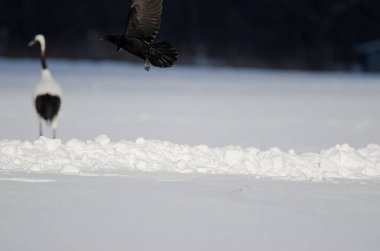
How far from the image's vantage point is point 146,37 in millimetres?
8508

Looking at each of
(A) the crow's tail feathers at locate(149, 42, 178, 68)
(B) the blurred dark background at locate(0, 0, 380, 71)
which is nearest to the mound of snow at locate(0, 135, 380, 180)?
(A) the crow's tail feathers at locate(149, 42, 178, 68)

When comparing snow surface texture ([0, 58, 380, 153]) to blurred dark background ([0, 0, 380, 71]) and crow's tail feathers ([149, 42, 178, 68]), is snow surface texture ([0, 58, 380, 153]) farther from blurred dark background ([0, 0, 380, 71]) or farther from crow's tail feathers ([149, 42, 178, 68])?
blurred dark background ([0, 0, 380, 71])

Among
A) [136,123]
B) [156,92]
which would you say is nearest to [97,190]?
[136,123]

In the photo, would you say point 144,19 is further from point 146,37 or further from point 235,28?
point 235,28

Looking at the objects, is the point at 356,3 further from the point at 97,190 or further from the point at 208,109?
the point at 97,190

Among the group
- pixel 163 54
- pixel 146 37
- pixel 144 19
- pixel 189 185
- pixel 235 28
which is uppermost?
pixel 235 28

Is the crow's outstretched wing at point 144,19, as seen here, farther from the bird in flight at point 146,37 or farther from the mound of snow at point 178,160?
the mound of snow at point 178,160

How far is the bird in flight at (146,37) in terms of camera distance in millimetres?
8453

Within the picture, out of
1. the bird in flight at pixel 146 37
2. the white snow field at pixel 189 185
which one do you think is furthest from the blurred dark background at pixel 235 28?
the bird in flight at pixel 146 37

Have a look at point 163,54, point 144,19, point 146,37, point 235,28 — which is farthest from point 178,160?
point 235,28

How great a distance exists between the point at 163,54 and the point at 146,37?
0.25 metres

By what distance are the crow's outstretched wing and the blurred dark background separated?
30.9 metres

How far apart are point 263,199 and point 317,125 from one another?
7.82m

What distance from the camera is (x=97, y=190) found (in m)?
6.77
